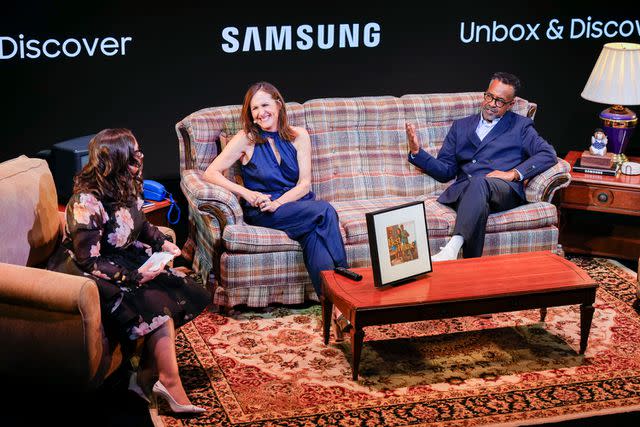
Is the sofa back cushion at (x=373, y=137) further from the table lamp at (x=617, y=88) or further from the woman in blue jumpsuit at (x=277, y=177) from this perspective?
the table lamp at (x=617, y=88)

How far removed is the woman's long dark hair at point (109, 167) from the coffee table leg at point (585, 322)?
2.30m

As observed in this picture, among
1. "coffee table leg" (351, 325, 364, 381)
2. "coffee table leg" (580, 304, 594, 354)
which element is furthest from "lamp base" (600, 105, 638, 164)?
"coffee table leg" (351, 325, 364, 381)

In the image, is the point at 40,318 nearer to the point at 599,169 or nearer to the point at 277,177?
the point at 277,177

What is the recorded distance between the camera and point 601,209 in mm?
6098

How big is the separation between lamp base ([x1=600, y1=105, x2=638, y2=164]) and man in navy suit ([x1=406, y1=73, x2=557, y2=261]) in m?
0.68

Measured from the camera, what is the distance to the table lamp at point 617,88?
20.1 feet

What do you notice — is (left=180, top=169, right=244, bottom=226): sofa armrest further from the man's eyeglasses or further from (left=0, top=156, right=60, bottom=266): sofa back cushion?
the man's eyeglasses

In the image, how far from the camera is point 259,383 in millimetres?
4441

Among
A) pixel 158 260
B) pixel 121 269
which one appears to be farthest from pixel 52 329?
pixel 158 260

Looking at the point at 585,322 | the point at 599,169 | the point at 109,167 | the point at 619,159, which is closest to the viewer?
the point at 109,167

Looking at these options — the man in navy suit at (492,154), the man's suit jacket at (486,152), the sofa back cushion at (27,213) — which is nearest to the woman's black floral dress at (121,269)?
the sofa back cushion at (27,213)

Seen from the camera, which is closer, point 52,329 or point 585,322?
Result: point 52,329

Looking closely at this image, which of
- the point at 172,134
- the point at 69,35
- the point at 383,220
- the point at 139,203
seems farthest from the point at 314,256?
the point at 69,35

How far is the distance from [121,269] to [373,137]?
7.91 feet
